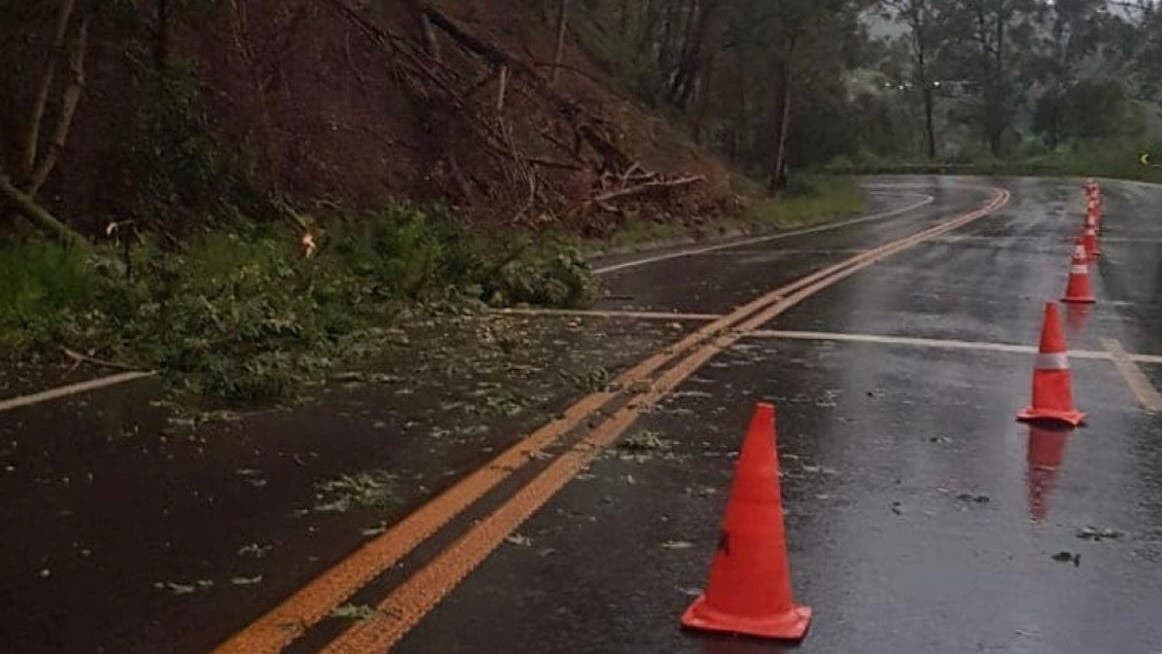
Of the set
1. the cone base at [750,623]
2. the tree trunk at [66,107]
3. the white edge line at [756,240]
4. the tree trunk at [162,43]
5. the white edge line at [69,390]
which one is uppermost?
the tree trunk at [162,43]

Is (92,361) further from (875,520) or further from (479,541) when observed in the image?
(875,520)

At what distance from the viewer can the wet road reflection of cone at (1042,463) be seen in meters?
6.79

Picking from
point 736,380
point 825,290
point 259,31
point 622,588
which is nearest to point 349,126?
point 259,31

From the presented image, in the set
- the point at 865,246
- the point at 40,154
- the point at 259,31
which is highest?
the point at 259,31

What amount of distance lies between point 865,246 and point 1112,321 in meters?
10.8

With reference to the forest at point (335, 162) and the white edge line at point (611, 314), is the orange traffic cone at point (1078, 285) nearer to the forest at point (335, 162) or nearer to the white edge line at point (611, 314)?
the white edge line at point (611, 314)

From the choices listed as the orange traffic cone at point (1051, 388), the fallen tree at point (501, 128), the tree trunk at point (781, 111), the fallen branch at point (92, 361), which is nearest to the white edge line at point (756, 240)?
the fallen tree at point (501, 128)

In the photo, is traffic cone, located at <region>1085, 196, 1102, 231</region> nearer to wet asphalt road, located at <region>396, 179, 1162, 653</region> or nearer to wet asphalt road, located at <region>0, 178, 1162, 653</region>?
wet asphalt road, located at <region>396, 179, 1162, 653</region>

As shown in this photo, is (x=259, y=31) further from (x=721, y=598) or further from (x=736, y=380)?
(x=721, y=598)

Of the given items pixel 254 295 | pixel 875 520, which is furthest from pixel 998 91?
pixel 875 520

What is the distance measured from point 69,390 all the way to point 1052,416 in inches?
235

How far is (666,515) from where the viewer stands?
21.1 feet

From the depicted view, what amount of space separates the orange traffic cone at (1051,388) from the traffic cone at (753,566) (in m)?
4.25

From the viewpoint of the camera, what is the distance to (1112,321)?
14.5m
